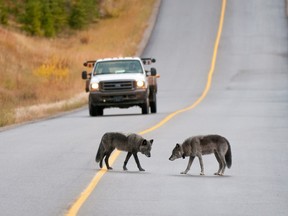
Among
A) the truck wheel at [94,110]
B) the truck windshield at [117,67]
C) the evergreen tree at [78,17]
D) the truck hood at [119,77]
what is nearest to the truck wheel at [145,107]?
the truck hood at [119,77]

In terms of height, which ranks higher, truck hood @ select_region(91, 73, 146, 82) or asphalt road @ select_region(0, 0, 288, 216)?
truck hood @ select_region(91, 73, 146, 82)

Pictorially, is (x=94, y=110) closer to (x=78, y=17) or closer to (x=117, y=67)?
(x=117, y=67)

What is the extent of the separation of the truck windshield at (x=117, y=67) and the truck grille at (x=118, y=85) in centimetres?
86

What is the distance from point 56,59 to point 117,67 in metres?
23.8

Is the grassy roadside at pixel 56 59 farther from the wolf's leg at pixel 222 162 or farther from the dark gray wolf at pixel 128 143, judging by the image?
the wolf's leg at pixel 222 162

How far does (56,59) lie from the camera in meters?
56.7

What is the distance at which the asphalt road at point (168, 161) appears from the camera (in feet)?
39.1

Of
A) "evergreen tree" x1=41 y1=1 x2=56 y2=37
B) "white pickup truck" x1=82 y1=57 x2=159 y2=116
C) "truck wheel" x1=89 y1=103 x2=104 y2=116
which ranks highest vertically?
"evergreen tree" x1=41 y1=1 x2=56 y2=37

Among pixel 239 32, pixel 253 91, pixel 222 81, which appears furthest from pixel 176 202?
pixel 239 32

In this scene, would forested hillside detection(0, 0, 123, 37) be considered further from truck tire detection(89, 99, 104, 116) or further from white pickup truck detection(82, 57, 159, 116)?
white pickup truck detection(82, 57, 159, 116)

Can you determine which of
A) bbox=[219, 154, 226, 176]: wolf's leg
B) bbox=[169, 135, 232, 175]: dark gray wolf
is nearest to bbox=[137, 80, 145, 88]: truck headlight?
bbox=[219, 154, 226, 176]: wolf's leg

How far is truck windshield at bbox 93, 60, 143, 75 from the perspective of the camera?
Answer: 33.0m

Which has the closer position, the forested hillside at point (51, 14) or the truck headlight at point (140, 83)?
the truck headlight at point (140, 83)

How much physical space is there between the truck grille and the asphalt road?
3.51 feet
